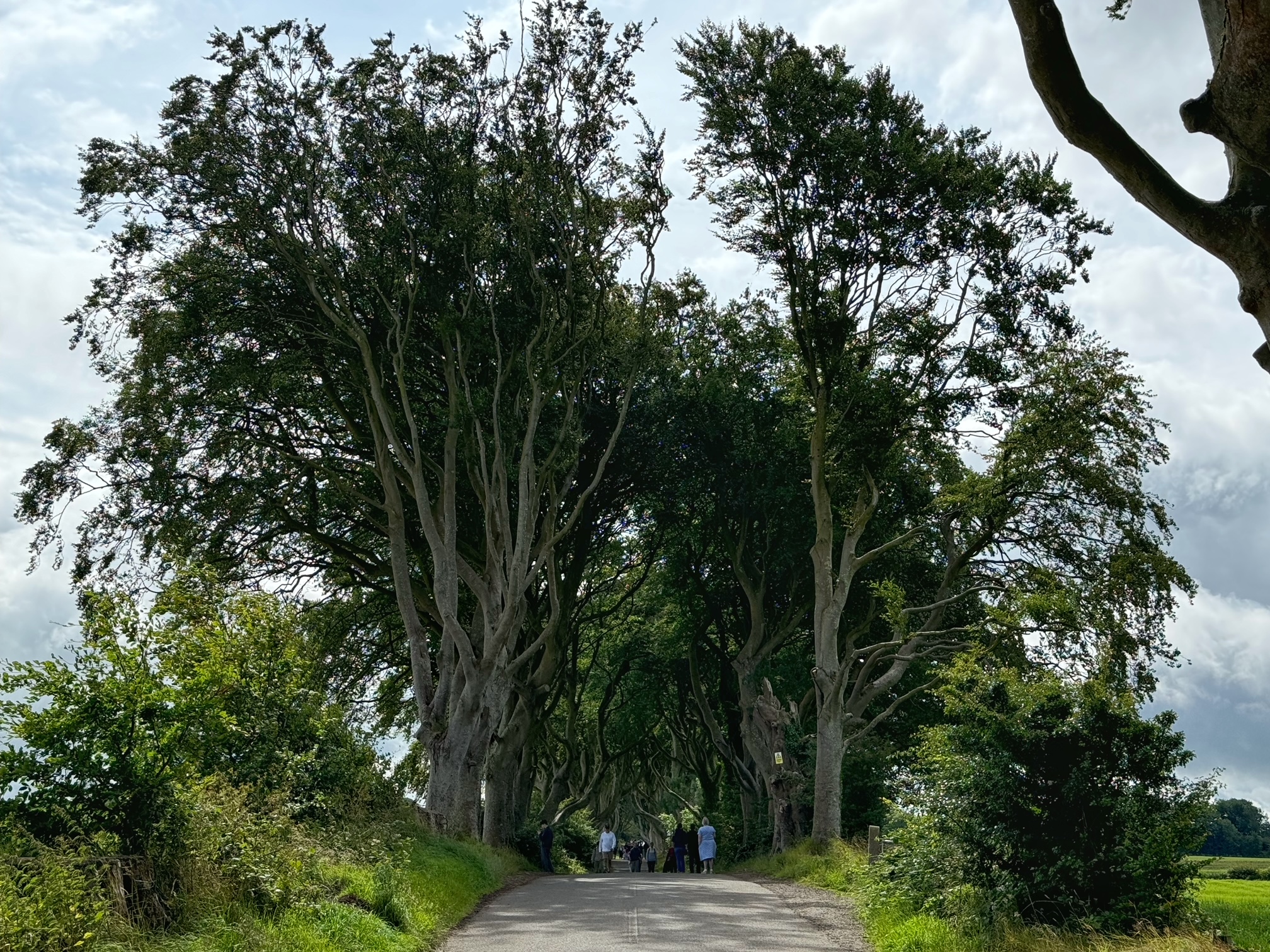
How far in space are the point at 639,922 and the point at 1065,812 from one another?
5.37 m

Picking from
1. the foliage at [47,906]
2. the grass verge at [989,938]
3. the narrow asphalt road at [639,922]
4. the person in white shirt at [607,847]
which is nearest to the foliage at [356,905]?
the foliage at [47,906]

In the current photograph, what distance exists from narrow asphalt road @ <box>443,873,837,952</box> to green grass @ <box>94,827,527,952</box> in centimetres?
42

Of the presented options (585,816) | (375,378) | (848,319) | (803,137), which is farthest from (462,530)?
(585,816)

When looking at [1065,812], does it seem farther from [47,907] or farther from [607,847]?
[607,847]

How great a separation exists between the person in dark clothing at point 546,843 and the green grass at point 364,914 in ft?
47.9

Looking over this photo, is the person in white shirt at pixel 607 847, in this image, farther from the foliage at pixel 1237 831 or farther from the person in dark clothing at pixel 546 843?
the foliage at pixel 1237 831

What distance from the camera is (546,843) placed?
112 feet

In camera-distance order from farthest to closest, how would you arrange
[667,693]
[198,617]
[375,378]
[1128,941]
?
[667,693] → [375,378] → [198,617] → [1128,941]

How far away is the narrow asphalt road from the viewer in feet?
37.8

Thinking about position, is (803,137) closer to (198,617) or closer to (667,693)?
(198,617)

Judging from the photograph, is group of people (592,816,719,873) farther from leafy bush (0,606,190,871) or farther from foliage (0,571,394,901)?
leafy bush (0,606,190,871)

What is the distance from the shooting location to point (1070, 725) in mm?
10836

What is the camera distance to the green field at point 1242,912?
407 inches

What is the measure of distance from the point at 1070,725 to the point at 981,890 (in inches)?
69.2
